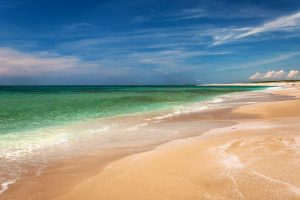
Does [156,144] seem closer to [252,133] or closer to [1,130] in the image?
[252,133]

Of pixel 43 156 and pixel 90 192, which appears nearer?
pixel 90 192

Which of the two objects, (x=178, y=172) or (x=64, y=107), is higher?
(x=178, y=172)

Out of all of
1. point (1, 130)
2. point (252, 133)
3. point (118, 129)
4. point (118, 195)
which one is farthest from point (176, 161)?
point (1, 130)

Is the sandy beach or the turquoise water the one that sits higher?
the sandy beach

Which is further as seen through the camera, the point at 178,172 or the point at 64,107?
the point at 64,107

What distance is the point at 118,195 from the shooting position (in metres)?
4.25

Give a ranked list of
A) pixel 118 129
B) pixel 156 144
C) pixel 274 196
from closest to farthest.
Answer: pixel 274 196
pixel 156 144
pixel 118 129

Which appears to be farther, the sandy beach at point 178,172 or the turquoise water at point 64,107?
the turquoise water at point 64,107

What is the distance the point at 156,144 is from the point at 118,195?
3902 millimetres

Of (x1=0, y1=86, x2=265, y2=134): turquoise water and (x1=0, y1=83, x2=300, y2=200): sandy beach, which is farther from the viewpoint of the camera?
(x1=0, y1=86, x2=265, y2=134): turquoise water

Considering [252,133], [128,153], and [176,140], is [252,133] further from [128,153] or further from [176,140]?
[128,153]

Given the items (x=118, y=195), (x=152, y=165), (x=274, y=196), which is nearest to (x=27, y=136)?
(x=152, y=165)

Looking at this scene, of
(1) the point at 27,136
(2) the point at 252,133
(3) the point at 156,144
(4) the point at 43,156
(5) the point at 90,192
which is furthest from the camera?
(1) the point at 27,136

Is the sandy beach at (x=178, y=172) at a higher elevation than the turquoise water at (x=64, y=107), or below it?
higher
